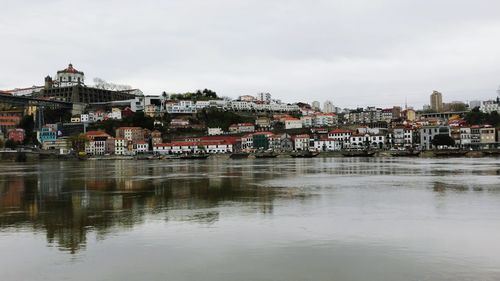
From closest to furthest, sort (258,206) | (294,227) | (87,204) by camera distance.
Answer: (294,227) < (258,206) < (87,204)

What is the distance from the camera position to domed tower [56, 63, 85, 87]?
421 feet

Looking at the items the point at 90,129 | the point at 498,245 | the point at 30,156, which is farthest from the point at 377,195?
the point at 90,129

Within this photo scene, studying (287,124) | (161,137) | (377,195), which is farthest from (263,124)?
(377,195)

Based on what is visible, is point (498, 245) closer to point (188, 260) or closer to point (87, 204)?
point (188, 260)

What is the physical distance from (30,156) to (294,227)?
83.6 meters

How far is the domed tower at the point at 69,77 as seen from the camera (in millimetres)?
128212

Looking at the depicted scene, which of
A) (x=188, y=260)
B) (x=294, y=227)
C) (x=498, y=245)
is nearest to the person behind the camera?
(x=188, y=260)

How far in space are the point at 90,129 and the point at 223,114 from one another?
106ft

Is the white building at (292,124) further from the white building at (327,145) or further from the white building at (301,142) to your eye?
the white building at (327,145)

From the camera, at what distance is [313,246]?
10.4 meters

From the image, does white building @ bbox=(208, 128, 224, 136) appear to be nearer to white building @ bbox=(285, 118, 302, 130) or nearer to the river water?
white building @ bbox=(285, 118, 302, 130)

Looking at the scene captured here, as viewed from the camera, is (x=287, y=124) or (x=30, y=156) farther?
(x=287, y=124)

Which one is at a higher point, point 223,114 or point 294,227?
point 223,114

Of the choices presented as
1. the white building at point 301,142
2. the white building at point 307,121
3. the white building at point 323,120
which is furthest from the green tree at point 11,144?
the white building at point 323,120
